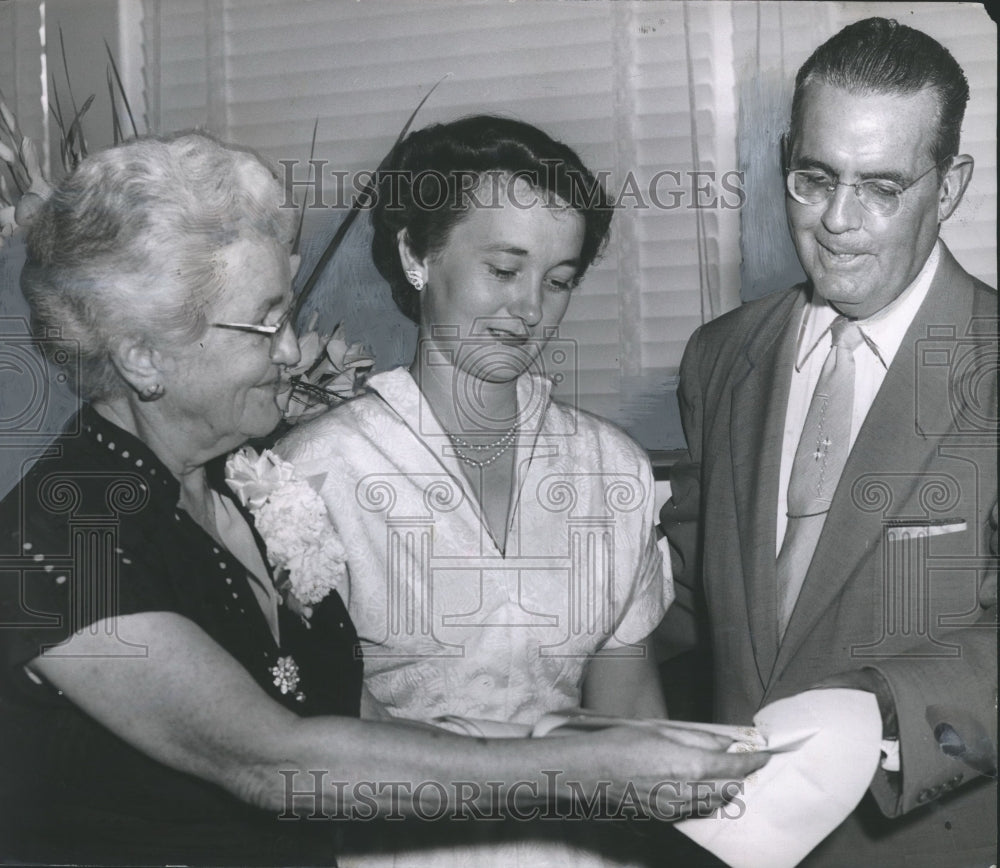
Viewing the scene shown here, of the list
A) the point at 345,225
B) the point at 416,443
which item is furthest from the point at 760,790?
the point at 345,225

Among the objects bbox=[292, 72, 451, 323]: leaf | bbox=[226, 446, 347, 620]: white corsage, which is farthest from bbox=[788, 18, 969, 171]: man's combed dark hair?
bbox=[226, 446, 347, 620]: white corsage

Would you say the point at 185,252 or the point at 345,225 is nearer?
the point at 185,252

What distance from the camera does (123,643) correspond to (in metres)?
1.58

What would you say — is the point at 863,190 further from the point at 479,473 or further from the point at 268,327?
the point at 268,327

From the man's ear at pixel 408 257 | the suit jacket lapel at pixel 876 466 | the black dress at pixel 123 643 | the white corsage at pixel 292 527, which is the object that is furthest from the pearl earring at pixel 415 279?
the suit jacket lapel at pixel 876 466

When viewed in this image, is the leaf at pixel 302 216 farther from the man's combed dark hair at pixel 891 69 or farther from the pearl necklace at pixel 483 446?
the man's combed dark hair at pixel 891 69

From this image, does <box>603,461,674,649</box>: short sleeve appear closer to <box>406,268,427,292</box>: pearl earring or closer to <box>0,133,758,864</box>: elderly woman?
<box>0,133,758,864</box>: elderly woman

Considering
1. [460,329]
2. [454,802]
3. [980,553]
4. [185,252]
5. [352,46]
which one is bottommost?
[454,802]

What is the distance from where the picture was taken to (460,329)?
1.66 metres

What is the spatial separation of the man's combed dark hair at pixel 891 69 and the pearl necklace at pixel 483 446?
0.59m

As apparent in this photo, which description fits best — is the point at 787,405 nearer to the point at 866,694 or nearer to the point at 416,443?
the point at 866,694

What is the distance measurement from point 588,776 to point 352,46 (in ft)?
3.65

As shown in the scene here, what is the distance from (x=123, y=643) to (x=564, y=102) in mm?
985

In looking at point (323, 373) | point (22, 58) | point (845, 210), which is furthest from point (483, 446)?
point (22, 58)
